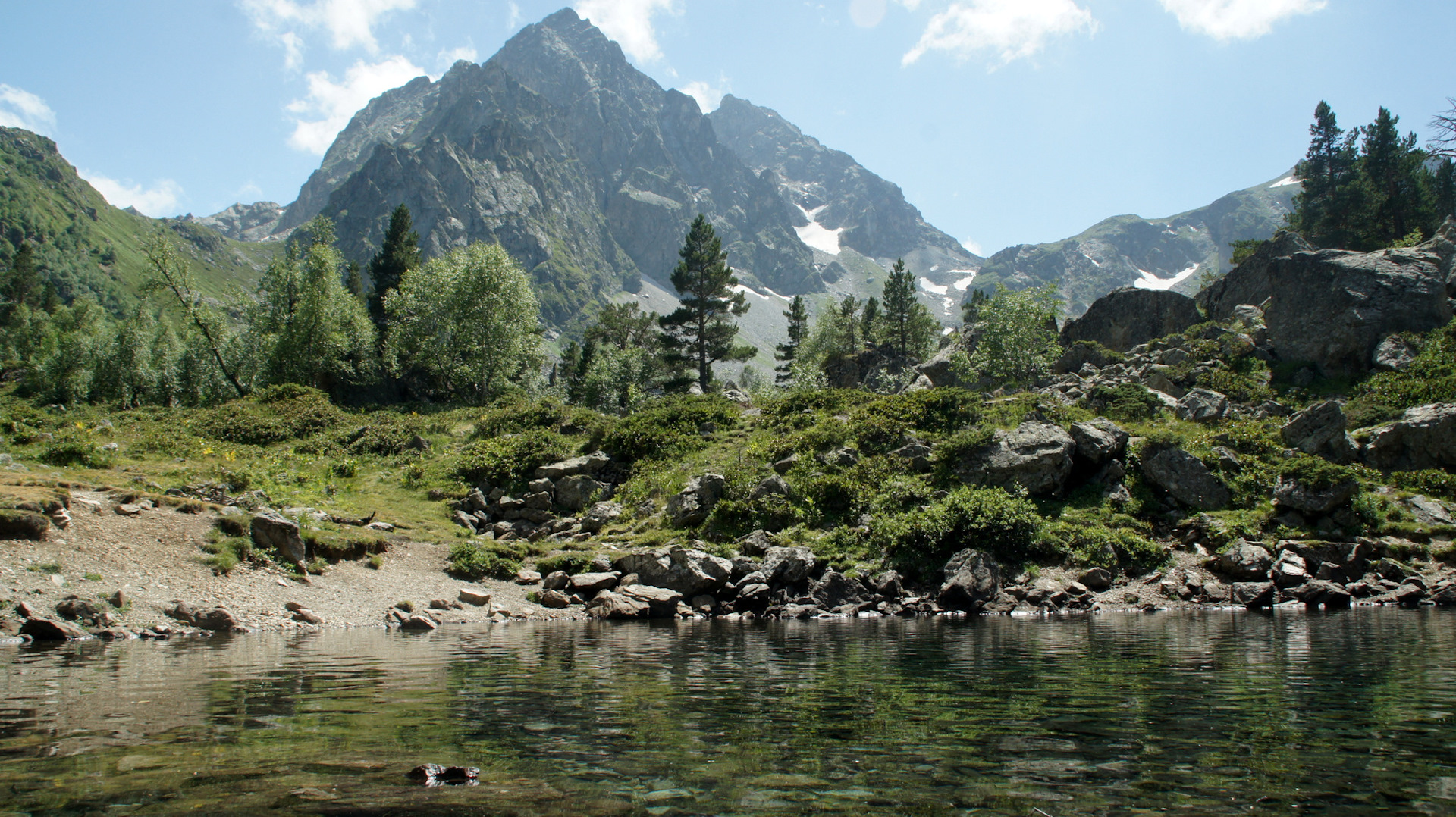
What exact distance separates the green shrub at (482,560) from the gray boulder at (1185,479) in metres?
27.6

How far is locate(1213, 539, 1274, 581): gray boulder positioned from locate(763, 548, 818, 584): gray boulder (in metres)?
14.9

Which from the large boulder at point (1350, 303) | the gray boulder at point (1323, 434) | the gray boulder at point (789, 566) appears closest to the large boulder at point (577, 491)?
the gray boulder at point (789, 566)

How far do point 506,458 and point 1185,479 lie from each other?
32.0 meters

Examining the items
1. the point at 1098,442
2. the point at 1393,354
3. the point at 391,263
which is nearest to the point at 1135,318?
the point at 1393,354

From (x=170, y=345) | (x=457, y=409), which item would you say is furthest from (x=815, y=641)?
(x=170, y=345)

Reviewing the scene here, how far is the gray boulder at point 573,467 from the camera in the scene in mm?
35531

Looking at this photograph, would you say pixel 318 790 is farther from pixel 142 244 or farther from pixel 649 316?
pixel 649 316

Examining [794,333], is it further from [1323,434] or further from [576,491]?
[1323,434]

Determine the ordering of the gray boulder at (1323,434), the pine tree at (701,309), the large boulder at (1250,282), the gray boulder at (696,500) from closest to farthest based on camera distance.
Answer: the gray boulder at (696,500) < the gray boulder at (1323,434) < the large boulder at (1250,282) < the pine tree at (701,309)

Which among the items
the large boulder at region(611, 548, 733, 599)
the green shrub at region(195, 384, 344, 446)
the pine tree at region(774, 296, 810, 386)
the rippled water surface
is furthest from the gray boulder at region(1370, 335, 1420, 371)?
the green shrub at region(195, 384, 344, 446)

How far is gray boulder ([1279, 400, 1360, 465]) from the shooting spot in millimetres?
31953

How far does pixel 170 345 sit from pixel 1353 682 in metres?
94.5

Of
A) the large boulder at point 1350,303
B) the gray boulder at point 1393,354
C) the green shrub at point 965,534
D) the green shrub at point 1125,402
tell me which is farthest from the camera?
the large boulder at point 1350,303

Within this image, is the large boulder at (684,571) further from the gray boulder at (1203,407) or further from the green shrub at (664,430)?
the gray boulder at (1203,407)
